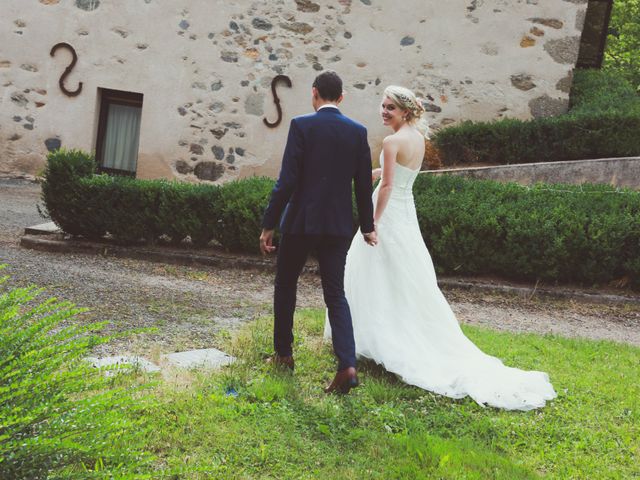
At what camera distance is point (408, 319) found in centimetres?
465

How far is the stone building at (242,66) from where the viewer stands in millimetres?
11055

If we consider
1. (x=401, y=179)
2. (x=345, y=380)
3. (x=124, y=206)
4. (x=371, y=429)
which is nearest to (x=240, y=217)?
(x=124, y=206)

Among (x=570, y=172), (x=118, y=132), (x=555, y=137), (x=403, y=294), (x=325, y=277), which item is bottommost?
(x=403, y=294)

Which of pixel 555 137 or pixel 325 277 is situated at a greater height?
pixel 555 137

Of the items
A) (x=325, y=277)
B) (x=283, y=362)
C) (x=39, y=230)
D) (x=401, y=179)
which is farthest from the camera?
(x=39, y=230)

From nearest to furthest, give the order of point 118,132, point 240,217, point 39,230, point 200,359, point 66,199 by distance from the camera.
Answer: point 200,359
point 240,217
point 66,199
point 39,230
point 118,132

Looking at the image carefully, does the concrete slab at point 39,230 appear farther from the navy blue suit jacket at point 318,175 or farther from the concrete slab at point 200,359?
the navy blue suit jacket at point 318,175

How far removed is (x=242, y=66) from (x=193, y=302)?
6.30 meters

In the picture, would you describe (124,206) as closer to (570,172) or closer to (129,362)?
(129,362)

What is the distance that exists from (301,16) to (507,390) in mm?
8580

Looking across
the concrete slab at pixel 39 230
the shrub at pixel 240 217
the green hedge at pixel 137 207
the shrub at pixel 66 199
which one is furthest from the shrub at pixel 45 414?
the concrete slab at pixel 39 230

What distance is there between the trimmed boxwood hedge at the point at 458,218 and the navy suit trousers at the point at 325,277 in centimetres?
344

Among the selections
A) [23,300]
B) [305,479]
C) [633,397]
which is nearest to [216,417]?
[305,479]

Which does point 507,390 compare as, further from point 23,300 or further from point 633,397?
point 23,300
